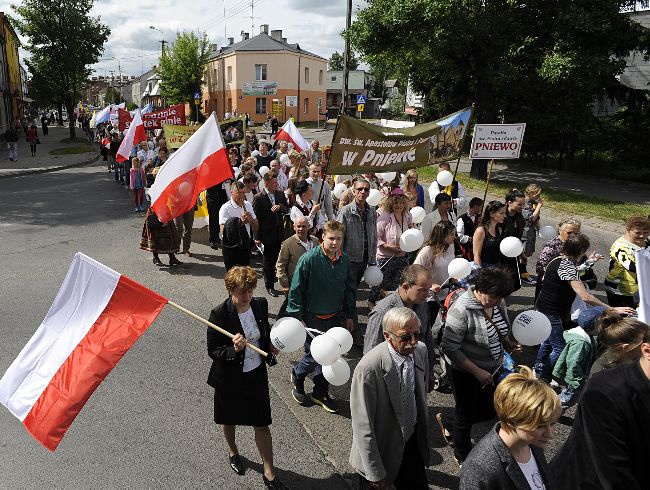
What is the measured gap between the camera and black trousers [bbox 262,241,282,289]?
764 cm

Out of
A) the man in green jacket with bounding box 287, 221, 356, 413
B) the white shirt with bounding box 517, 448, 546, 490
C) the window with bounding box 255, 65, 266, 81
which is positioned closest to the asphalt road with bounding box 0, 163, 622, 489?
the man in green jacket with bounding box 287, 221, 356, 413

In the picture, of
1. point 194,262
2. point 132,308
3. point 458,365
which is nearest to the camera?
point 132,308

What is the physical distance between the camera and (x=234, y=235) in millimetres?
6930

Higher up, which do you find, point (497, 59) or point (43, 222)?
point (497, 59)

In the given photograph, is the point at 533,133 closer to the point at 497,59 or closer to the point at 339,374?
the point at 497,59

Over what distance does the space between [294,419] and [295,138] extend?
10139 mm

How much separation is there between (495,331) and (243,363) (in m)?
1.87

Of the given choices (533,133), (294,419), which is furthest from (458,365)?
(533,133)

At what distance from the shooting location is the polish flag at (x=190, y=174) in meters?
5.53

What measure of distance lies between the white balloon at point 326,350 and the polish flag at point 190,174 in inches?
101

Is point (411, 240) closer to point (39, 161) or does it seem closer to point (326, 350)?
point (326, 350)

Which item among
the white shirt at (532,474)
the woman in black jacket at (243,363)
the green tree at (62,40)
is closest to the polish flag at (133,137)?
the woman in black jacket at (243,363)

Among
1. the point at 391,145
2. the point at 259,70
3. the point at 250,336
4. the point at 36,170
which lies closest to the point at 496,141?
the point at 391,145

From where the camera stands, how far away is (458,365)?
12.3 feet
